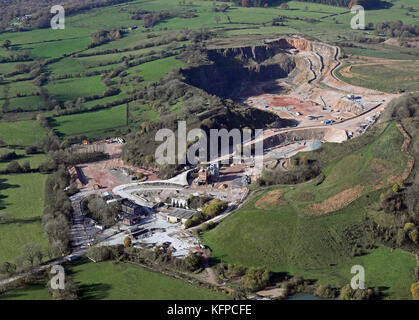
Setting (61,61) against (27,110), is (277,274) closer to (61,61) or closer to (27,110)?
(27,110)

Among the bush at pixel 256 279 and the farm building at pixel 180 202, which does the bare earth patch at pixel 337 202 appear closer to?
the bush at pixel 256 279

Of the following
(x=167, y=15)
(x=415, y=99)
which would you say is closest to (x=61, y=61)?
(x=167, y=15)

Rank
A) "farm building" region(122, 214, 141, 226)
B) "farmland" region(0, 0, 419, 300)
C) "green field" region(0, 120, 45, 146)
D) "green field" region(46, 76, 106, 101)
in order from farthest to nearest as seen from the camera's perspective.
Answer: "green field" region(46, 76, 106, 101) < "green field" region(0, 120, 45, 146) < "farm building" region(122, 214, 141, 226) < "farmland" region(0, 0, 419, 300)

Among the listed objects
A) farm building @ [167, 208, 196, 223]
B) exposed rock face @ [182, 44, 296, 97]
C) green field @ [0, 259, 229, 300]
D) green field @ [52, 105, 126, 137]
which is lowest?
green field @ [0, 259, 229, 300]

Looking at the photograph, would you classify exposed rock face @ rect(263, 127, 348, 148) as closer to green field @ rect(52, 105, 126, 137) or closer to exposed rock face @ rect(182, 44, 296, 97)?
green field @ rect(52, 105, 126, 137)

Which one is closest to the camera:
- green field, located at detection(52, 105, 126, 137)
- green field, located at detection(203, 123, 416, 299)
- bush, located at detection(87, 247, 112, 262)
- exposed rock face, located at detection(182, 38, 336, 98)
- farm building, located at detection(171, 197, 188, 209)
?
green field, located at detection(203, 123, 416, 299)

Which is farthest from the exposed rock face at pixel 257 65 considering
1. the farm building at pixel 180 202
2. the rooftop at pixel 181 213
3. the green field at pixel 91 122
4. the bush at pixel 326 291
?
the bush at pixel 326 291

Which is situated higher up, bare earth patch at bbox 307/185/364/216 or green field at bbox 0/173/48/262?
bare earth patch at bbox 307/185/364/216

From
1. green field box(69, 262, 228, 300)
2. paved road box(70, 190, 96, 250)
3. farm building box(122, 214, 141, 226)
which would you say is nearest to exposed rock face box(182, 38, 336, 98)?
paved road box(70, 190, 96, 250)
